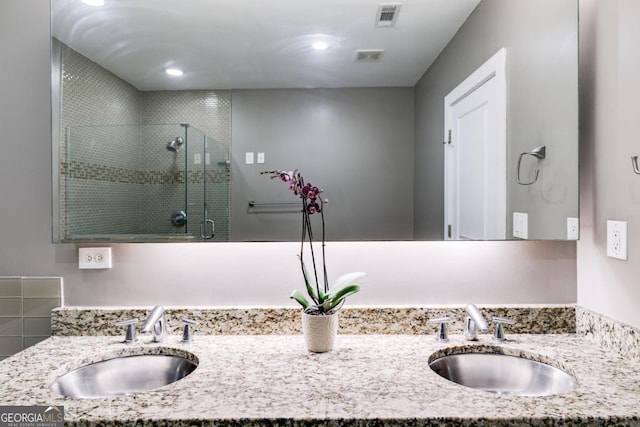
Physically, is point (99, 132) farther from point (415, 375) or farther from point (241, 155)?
point (415, 375)

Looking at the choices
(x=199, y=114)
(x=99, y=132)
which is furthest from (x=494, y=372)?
(x=99, y=132)

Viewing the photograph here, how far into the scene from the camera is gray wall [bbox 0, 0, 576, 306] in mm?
1485

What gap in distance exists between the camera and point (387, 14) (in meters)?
1.38

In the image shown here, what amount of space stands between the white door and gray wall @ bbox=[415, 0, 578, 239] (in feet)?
0.08

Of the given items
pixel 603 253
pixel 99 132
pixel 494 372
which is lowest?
pixel 494 372

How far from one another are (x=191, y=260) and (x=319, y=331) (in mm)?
568

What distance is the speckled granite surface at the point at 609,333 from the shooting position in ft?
3.90

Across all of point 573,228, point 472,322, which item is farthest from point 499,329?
point 573,228

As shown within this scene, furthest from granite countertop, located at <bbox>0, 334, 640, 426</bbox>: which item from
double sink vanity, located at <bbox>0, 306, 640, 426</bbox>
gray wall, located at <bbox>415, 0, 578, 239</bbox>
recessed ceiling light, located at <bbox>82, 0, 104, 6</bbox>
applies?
recessed ceiling light, located at <bbox>82, 0, 104, 6</bbox>

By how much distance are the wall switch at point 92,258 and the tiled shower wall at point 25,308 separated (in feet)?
0.37

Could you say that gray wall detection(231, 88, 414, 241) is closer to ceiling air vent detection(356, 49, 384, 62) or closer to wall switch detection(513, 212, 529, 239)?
ceiling air vent detection(356, 49, 384, 62)

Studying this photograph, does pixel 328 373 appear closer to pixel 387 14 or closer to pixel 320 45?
pixel 320 45

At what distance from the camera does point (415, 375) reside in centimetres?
109

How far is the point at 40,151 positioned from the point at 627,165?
1.96m
